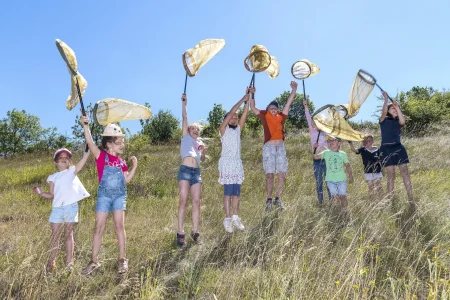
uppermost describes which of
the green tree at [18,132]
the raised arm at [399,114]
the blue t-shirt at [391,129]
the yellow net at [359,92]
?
the green tree at [18,132]

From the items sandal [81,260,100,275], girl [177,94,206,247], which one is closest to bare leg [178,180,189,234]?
girl [177,94,206,247]

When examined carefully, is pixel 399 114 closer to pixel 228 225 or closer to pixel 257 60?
pixel 257 60

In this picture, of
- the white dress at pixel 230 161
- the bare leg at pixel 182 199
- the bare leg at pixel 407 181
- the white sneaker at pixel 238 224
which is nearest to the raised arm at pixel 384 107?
the bare leg at pixel 407 181

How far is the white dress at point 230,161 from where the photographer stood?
5.14 meters

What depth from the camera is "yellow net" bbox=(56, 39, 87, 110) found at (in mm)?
4160

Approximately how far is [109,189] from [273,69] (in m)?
3.34

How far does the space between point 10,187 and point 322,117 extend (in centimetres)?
966


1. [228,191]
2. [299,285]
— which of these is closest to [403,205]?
[228,191]

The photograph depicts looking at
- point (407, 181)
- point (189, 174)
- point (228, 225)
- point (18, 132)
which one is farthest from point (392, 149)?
point (18, 132)

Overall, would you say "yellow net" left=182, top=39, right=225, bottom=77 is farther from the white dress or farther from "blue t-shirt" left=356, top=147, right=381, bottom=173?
"blue t-shirt" left=356, top=147, right=381, bottom=173

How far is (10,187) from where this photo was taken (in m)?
10.9

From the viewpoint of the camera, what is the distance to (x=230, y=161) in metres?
5.18

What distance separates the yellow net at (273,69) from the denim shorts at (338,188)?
2.00 metres

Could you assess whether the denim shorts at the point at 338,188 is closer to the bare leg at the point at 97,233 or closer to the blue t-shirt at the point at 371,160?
the blue t-shirt at the point at 371,160
